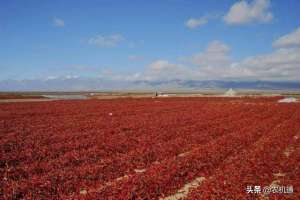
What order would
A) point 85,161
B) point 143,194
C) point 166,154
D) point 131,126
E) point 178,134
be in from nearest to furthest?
1. point 143,194
2. point 85,161
3. point 166,154
4. point 178,134
5. point 131,126

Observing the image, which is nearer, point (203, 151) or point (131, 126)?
point (203, 151)

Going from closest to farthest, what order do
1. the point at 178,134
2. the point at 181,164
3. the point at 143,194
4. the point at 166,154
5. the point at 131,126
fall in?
the point at 143,194
the point at 181,164
the point at 166,154
the point at 178,134
the point at 131,126

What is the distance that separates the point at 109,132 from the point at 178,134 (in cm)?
414

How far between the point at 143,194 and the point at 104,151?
18.3ft

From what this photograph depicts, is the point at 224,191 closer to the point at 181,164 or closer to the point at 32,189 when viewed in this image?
the point at 181,164

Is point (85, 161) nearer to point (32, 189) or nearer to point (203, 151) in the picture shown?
point (32, 189)

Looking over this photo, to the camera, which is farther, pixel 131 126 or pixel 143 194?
pixel 131 126

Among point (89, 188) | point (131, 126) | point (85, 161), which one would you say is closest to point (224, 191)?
point (89, 188)

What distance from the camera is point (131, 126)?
71.2 ft

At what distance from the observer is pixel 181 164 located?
10938 millimetres

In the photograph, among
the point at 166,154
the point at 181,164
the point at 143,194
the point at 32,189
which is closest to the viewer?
the point at 143,194

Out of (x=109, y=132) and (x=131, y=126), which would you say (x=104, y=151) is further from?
(x=131, y=126)

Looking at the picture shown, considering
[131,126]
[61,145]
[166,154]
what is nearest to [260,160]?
[166,154]

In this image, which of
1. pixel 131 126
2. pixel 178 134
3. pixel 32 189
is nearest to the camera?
pixel 32 189
